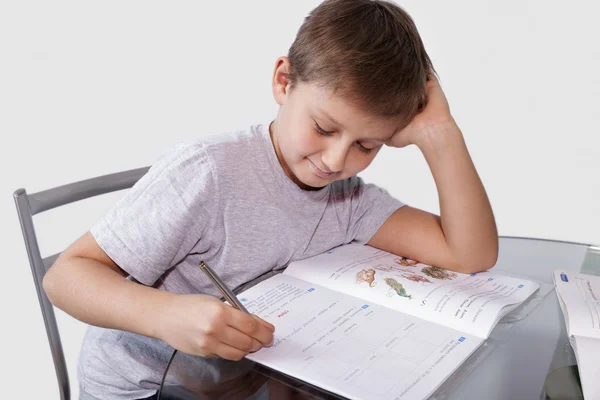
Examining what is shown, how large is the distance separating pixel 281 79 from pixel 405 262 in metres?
0.36

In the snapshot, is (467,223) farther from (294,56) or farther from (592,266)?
(294,56)

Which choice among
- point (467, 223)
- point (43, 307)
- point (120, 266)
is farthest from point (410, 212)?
point (43, 307)

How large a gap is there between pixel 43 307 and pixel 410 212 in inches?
25.9

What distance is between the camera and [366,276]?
99 cm

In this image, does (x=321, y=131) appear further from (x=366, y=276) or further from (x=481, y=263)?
(x=481, y=263)

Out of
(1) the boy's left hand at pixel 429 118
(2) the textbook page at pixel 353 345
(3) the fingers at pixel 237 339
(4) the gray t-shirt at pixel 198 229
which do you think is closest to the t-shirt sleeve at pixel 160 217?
(4) the gray t-shirt at pixel 198 229

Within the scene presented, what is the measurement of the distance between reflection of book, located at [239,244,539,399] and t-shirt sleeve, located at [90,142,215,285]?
0.13m

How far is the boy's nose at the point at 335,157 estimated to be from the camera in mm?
938

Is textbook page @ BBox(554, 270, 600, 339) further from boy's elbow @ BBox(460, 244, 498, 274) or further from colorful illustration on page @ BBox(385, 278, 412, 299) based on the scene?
colorful illustration on page @ BBox(385, 278, 412, 299)

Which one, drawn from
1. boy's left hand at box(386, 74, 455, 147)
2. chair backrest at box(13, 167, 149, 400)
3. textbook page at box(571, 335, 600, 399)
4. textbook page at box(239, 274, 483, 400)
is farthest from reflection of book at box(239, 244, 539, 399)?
chair backrest at box(13, 167, 149, 400)

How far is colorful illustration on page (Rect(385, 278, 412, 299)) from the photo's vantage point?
934 millimetres

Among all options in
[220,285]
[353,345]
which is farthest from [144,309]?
[353,345]

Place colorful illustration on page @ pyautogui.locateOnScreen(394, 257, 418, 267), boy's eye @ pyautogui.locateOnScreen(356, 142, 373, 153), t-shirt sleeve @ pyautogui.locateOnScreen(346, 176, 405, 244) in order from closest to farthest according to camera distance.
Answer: boy's eye @ pyautogui.locateOnScreen(356, 142, 373, 153) < colorful illustration on page @ pyautogui.locateOnScreen(394, 257, 418, 267) < t-shirt sleeve @ pyautogui.locateOnScreen(346, 176, 405, 244)

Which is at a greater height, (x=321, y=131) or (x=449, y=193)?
(x=321, y=131)
